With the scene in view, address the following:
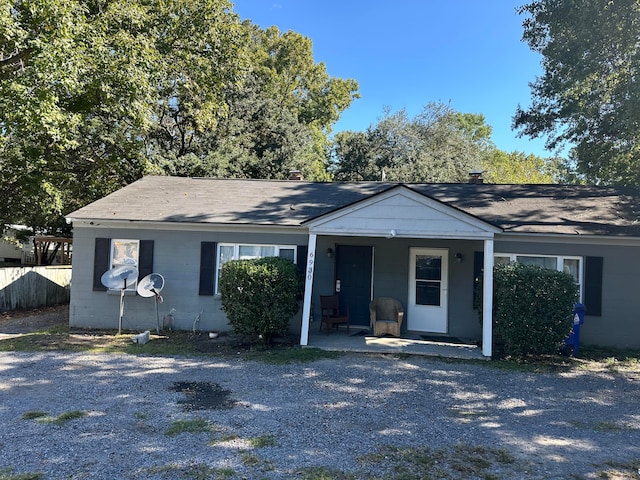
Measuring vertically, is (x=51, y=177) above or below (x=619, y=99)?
below

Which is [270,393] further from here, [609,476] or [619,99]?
[619,99]

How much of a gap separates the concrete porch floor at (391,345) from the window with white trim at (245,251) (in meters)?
2.06

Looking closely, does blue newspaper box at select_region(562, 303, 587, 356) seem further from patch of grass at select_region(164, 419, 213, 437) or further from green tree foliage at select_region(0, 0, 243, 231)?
green tree foliage at select_region(0, 0, 243, 231)

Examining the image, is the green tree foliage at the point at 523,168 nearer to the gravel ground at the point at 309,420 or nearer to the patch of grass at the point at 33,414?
the gravel ground at the point at 309,420

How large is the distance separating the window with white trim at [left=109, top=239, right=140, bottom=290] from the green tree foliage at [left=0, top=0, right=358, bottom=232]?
320cm

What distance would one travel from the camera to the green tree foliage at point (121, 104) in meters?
9.82

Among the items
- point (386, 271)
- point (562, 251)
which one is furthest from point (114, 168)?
point (562, 251)

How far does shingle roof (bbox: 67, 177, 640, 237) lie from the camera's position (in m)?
9.61

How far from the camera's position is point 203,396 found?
558cm

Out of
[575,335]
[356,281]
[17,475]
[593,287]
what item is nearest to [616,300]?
[593,287]

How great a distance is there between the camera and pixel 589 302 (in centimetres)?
898

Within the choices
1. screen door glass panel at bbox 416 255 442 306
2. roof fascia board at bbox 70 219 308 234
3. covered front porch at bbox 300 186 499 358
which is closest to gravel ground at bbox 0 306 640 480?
covered front porch at bbox 300 186 499 358

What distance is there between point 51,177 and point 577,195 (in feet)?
56.9

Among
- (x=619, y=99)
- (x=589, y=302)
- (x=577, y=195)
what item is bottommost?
(x=589, y=302)
